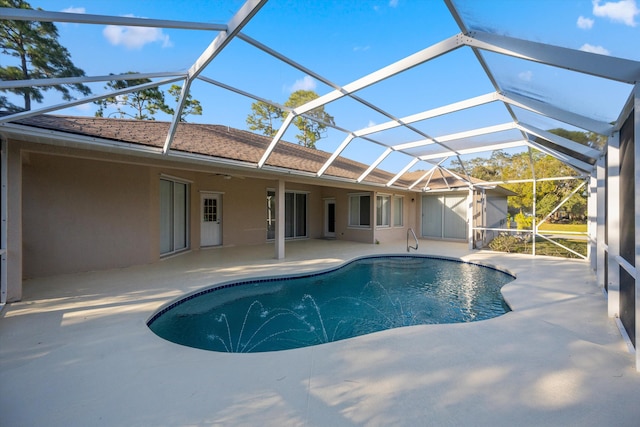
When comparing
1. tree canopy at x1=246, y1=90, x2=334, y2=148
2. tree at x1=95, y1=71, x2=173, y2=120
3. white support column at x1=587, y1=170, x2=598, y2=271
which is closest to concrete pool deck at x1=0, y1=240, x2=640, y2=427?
white support column at x1=587, y1=170, x2=598, y2=271

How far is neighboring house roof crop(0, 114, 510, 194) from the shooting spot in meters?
5.44

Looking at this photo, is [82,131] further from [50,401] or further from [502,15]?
[502,15]

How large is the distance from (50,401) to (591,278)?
9.80 meters

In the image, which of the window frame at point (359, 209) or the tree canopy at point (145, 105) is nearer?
the tree canopy at point (145, 105)

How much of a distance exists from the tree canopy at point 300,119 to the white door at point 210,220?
3.47 m

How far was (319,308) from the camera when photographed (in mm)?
5387

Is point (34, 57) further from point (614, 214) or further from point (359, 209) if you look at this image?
point (359, 209)

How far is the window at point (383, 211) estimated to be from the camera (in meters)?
13.7

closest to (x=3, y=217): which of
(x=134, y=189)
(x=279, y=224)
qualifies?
(x=134, y=189)

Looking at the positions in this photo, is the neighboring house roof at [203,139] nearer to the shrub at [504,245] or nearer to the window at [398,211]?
the window at [398,211]

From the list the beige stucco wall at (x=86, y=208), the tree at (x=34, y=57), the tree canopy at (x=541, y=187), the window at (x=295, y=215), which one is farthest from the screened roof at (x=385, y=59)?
the tree canopy at (x=541, y=187)

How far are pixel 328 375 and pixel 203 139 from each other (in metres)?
7.66

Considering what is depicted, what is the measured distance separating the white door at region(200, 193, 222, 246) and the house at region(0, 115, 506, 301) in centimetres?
4

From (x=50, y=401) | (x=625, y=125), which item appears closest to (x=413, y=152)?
(x=625, y=125)
